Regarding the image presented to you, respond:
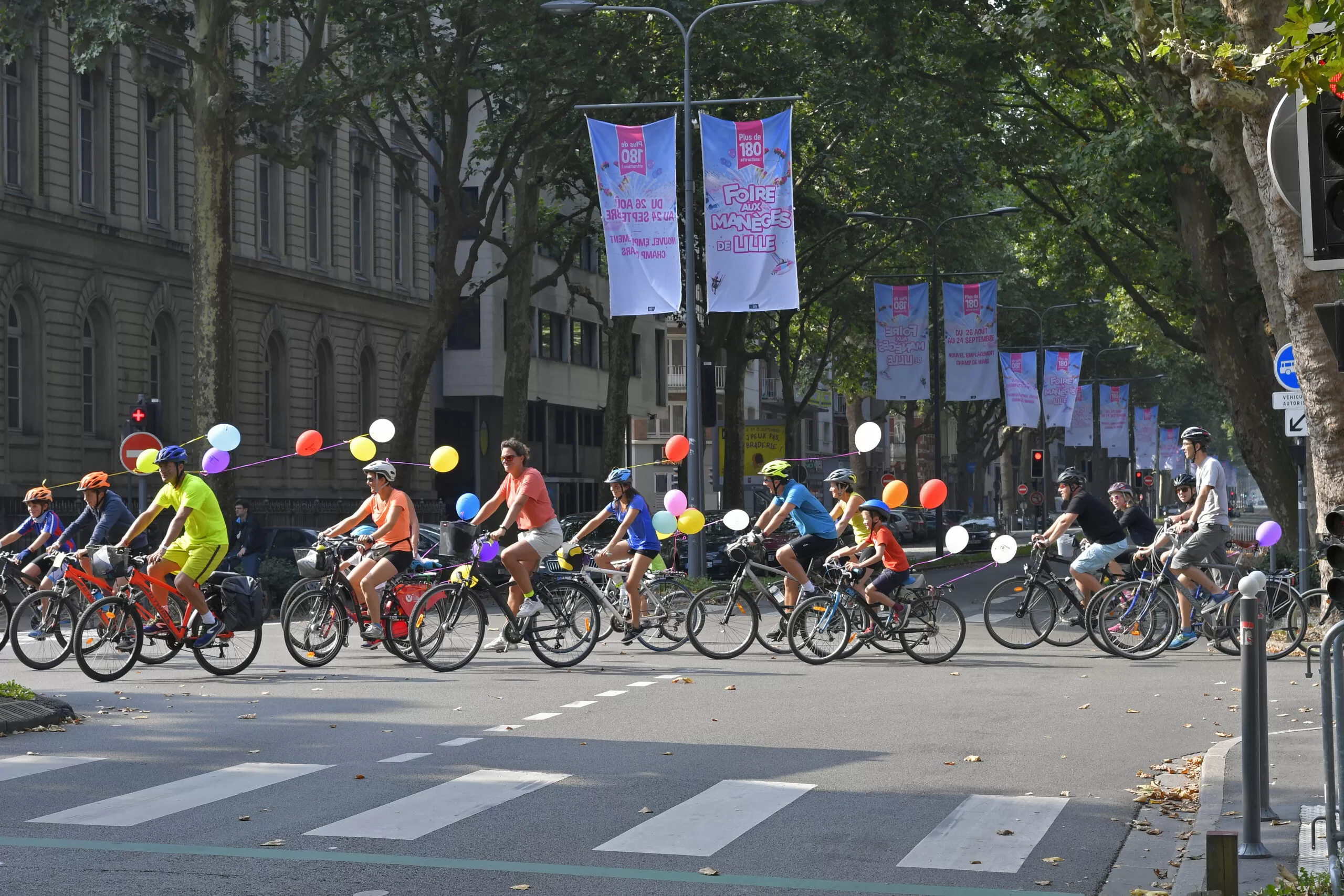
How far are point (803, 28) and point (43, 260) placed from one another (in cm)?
1431

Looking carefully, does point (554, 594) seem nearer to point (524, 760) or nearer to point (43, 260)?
point (524, 760)

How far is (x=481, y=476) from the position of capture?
173 feet

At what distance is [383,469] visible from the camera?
15945mm

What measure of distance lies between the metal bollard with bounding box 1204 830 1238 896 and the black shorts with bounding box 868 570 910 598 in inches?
398

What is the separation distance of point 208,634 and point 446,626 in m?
→ 1.93

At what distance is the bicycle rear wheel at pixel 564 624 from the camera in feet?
51.4

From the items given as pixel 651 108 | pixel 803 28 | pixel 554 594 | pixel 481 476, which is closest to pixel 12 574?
pixel 554 594

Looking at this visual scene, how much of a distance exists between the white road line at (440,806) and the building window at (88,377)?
91.4ft

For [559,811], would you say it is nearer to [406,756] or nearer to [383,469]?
[406,756]

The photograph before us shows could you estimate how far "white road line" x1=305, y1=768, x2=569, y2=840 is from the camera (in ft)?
25.5

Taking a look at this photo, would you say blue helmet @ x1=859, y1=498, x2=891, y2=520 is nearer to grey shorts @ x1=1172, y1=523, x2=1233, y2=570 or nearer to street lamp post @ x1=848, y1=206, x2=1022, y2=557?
grey shorts @ x1=1172, y1=523, x2=1233, y2=570

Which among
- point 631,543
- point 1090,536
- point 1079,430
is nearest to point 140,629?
point 631,543

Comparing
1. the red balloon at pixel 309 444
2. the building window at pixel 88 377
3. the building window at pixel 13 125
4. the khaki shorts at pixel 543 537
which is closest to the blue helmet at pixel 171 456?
the khaki shorts at pixel 543 537

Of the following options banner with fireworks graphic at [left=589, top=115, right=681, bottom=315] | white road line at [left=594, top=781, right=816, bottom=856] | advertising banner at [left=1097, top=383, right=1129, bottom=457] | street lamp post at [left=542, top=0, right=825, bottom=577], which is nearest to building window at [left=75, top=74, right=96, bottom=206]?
street lamp post at [left=542, top=0, right=825, bottom=577]
